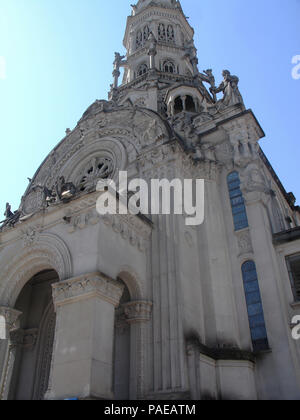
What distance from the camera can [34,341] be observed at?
18.8 metres

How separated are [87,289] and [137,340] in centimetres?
322

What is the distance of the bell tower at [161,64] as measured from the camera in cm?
2770

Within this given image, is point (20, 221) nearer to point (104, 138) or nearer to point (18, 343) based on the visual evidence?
point (18, 343)

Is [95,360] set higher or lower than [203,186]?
lower

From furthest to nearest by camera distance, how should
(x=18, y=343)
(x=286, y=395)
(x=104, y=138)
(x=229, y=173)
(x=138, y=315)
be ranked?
1. (x=104, y=138)
2. (x=229, y=173)
3. (x=18, y=343)
4. (x=138, y=315)
5. (x=286, y=395)

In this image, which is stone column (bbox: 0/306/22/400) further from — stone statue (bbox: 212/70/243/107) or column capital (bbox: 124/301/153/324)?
stone statue (bbox: 212/70/243/107)

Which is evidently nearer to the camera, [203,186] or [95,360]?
[95,360]

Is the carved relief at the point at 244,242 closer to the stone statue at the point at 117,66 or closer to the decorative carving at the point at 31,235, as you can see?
the decorative carving at the point at 31,235

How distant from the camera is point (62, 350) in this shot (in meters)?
12.5

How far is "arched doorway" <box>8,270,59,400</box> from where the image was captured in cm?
1789

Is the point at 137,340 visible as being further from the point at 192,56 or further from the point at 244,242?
the point at 192,56

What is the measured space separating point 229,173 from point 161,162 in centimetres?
357

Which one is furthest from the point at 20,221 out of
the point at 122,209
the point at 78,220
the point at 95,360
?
the point at 95,360

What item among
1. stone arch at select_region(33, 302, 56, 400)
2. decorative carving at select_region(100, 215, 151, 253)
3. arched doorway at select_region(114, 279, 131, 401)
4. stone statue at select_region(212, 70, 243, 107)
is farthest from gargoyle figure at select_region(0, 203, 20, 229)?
stone statue at select_region(212, 70, 243, 107)
